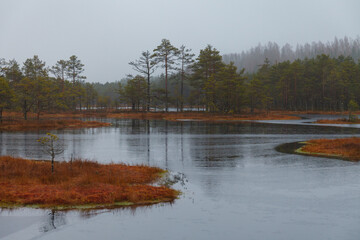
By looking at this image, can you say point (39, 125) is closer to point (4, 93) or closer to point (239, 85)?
point (4, 93)

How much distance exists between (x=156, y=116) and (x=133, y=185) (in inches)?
2321

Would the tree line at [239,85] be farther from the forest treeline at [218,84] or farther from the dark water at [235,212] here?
the dark water at [235,212]

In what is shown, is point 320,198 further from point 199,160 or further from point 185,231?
point 199,160

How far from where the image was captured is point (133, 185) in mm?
12188

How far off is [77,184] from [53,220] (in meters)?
3.12

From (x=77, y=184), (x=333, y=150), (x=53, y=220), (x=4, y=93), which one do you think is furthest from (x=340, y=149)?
(x=4, y=93)

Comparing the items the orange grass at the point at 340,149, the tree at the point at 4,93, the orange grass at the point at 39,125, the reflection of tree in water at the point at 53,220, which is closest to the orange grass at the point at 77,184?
the reflection of tree in water at the point at 53,220

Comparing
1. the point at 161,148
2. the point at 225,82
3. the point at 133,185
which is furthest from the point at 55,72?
the point at 133,185

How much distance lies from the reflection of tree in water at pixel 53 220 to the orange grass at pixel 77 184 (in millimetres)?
645

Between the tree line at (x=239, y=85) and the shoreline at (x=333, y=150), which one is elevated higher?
the tree line at (x=239, y=85)

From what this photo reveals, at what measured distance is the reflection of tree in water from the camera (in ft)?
27.0

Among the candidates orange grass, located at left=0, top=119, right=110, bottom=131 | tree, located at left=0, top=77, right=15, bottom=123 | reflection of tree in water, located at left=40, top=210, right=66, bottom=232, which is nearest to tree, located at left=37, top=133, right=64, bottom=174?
reflection of tree in water, located at left=40, top=210, right=66, bottom=232

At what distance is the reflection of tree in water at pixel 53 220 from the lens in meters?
8.22

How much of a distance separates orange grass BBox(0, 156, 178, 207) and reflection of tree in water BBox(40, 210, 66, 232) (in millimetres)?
645
